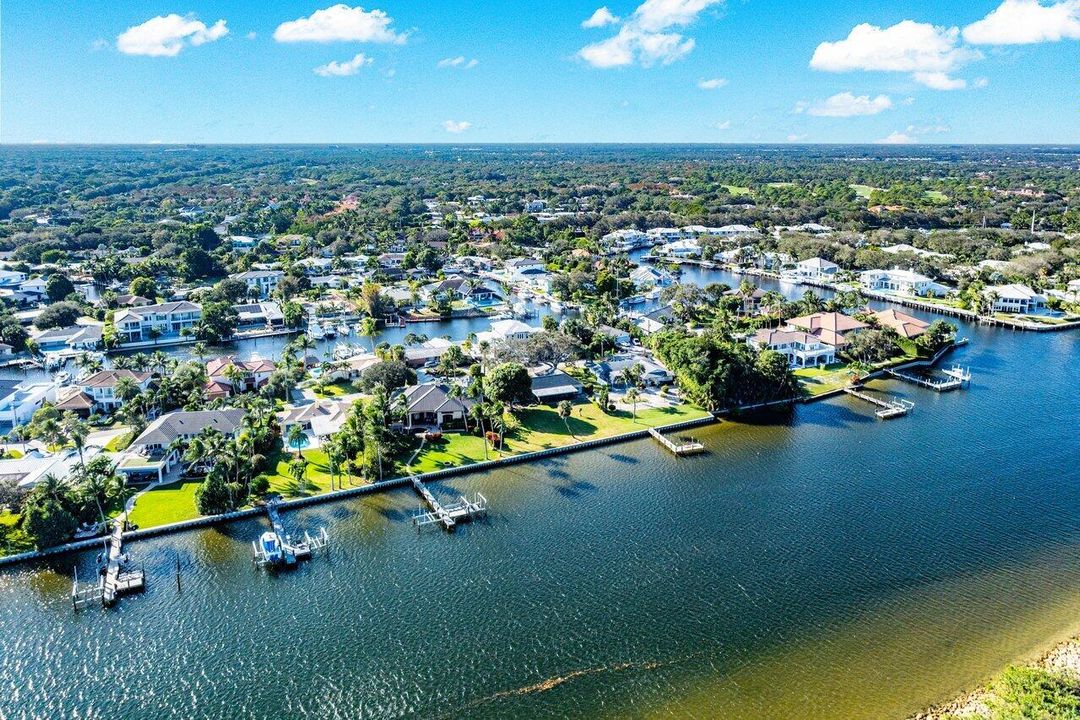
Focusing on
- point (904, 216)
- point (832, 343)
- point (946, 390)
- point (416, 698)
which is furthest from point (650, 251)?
point (416, 698)

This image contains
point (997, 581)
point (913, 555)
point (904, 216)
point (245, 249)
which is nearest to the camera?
point (997, 581)

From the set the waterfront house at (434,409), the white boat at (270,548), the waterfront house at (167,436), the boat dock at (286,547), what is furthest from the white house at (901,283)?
the white boat at (270,548)

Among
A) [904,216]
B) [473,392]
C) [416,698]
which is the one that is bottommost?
[416,698]

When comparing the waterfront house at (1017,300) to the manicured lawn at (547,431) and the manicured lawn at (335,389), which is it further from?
the manicured lawn at (335,389)

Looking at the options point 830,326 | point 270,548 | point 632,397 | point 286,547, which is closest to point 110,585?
point 270,548

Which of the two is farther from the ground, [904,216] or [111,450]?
[904,216]

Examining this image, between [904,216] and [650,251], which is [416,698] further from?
[904,216]

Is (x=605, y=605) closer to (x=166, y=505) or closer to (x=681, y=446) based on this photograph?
(x=681, y=446)
